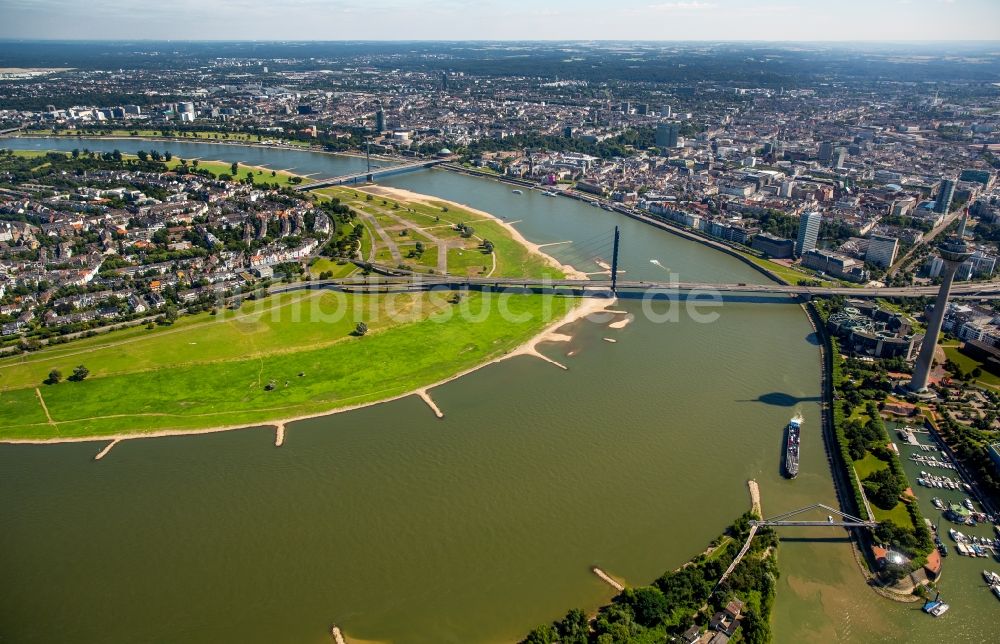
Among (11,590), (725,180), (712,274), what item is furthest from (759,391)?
(725,180)

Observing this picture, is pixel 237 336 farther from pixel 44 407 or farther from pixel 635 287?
pixel 635 287

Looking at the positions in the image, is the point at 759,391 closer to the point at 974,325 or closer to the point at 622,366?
the point at 622,366

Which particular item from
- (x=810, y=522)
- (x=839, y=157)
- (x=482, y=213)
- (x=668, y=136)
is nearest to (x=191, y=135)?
(x=482, y=213)

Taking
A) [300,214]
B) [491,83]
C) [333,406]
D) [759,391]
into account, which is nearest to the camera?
[333,406]

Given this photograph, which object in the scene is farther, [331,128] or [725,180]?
[331,128]

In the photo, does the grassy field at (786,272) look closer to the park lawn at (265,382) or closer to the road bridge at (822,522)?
the park lawn at (265,382)

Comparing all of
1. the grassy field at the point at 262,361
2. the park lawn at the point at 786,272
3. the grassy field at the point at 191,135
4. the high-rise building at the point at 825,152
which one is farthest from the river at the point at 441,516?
the grassy field at the point at 191,135

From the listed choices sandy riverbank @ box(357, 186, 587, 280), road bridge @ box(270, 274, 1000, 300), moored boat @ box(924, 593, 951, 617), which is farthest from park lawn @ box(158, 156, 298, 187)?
moored boat @ box(924, 593, 951, 617)

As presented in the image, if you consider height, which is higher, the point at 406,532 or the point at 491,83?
the point at 491,83
